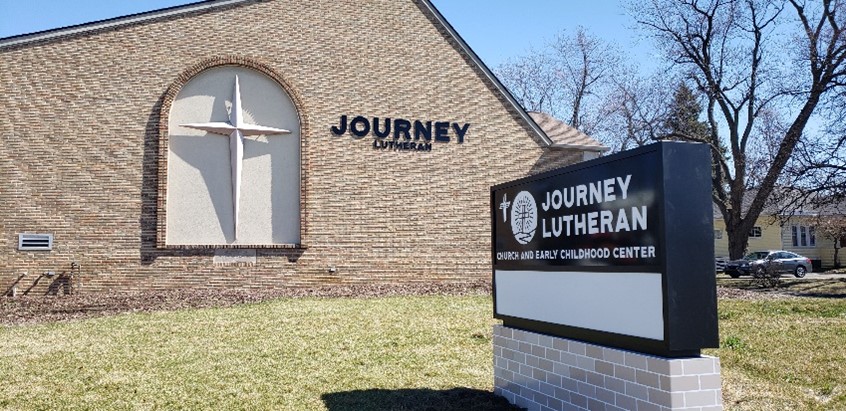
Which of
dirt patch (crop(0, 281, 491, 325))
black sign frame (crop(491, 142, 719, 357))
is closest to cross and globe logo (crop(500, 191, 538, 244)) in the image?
black sign frame (crop(491, 142, 719, 357))

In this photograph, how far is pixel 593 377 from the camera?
19.4 ft

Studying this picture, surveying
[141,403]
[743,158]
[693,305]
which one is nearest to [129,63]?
[141,403]

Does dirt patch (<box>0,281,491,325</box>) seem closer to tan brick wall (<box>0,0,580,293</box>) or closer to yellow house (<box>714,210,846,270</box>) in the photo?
tan brick wall (<box>0,0,580,293</box>)

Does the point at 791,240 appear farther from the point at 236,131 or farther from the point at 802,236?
the point at 236,131

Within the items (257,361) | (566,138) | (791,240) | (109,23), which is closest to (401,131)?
(566,138)

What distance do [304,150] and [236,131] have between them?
1823 millimetres

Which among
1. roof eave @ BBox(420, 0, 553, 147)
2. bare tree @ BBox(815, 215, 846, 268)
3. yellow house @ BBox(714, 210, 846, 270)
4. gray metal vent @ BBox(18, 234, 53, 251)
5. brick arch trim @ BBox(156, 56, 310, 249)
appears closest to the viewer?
gray metal vent @ BBox(18, 234, 53, 251)

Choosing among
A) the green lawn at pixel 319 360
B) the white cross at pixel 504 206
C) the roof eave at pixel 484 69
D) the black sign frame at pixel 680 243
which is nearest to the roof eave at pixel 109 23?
the roof eave at pixel 484 69

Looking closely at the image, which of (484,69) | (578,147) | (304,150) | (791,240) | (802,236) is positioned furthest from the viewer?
(802,236)

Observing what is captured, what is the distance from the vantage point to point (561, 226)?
252 inches

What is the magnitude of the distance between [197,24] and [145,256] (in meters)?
6.27

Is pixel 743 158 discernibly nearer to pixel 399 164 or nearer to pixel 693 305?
pixel 399 164

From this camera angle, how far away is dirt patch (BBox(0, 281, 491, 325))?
14820 millimetres

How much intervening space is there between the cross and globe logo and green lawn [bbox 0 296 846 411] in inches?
68.2
